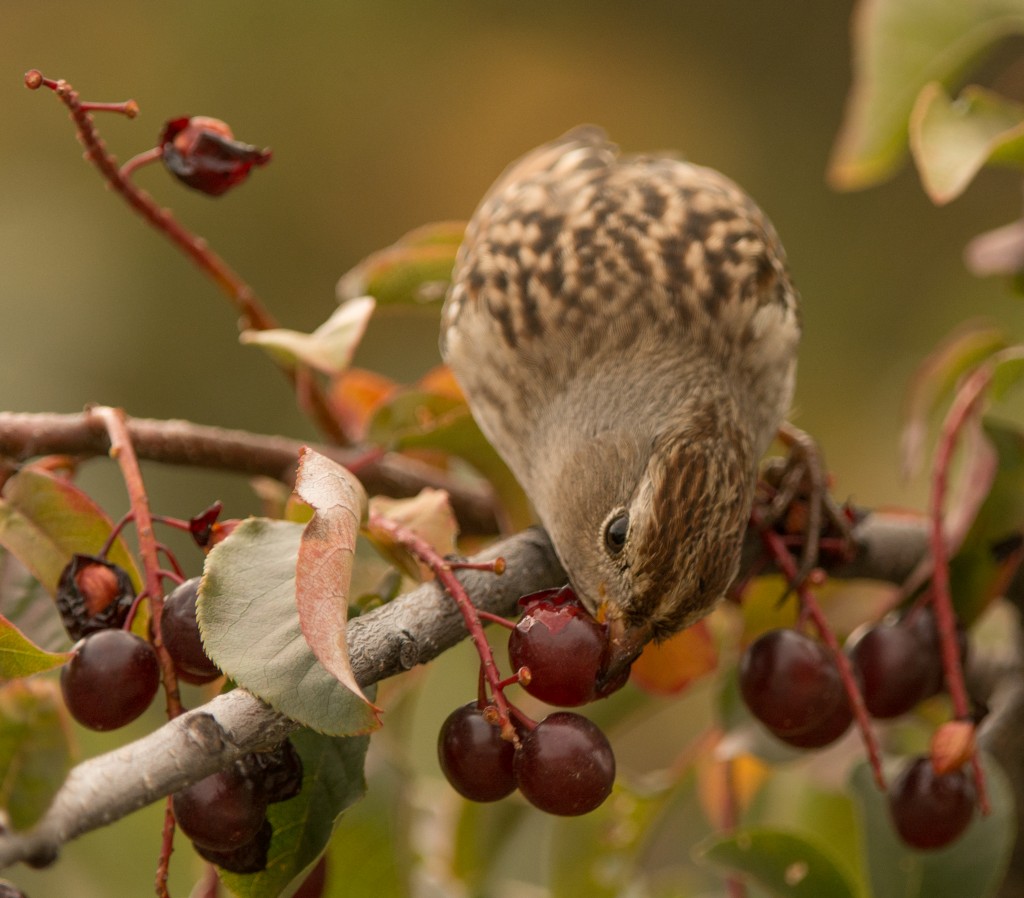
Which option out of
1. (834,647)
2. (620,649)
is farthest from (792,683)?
(620,649)

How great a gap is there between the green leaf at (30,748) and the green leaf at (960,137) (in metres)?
1.52

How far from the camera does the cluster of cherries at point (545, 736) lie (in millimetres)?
1554

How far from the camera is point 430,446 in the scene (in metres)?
2.57

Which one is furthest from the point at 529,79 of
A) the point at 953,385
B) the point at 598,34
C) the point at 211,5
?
the point at 953,385

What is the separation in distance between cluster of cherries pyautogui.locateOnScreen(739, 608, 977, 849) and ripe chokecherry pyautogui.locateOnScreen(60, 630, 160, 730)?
0.85m

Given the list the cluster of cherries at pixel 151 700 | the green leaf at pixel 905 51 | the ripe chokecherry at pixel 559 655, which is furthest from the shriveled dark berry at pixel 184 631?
the green leaf at pixel 905 51

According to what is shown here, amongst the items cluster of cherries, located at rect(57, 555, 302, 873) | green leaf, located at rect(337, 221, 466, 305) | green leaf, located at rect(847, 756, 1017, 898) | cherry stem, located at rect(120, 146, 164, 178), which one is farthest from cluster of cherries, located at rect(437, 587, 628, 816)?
green leaf, located at rect(337, 221, 466, 305)

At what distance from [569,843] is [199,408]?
3.96m

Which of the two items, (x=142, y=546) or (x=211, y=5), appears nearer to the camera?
(x=142, y=546)

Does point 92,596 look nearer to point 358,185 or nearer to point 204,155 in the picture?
point 204,155

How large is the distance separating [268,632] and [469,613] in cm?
23

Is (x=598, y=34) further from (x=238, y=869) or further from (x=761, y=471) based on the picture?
(x=238, y=869)

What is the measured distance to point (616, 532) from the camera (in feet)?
7.41

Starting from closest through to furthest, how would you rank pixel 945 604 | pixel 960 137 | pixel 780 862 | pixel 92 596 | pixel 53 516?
pixel 92 596 < pixel 53 516 < pixel 945 604 < pixel 780 862 < pixel 960 137
